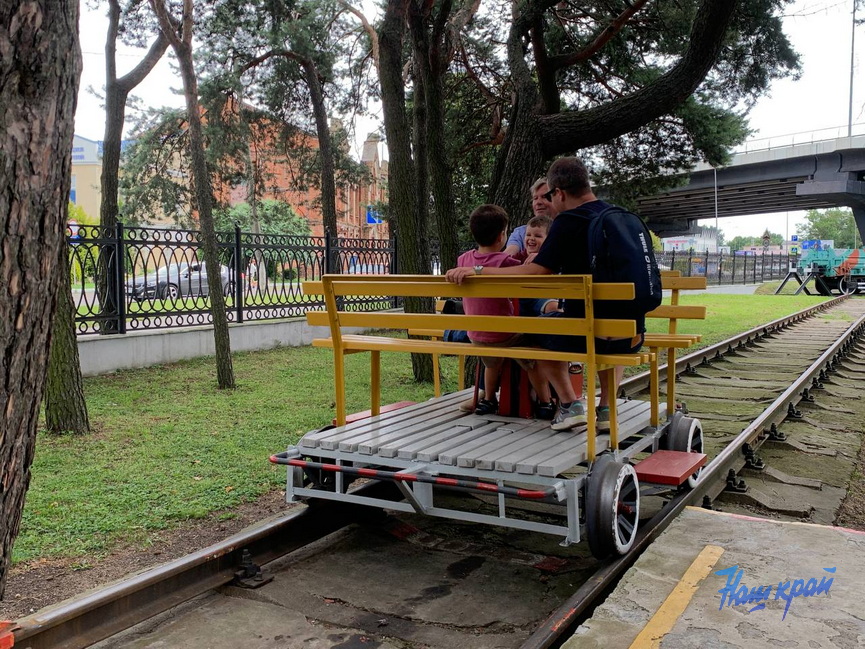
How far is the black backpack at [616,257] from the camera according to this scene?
13.9 ft

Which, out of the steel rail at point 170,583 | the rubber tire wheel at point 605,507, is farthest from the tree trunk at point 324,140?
the rubber tire wheel at point 605,507

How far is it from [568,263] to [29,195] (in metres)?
3.10

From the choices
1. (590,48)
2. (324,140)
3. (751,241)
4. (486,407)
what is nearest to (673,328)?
(486,407)

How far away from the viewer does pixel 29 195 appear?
1882 mm

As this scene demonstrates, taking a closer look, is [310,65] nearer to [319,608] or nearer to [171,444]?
[171,444]

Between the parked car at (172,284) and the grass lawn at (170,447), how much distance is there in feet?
3.73

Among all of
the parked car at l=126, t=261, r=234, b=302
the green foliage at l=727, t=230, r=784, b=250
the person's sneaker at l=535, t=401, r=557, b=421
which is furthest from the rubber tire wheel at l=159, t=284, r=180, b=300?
the green foliage at l=727, t=230, r=784, b=250

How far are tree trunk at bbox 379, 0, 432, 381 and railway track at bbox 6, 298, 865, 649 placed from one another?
16.1ft

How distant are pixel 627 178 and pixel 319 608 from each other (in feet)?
46.2

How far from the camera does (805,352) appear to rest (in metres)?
13.4

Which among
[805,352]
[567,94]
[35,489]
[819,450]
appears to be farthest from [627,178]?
[35,489]

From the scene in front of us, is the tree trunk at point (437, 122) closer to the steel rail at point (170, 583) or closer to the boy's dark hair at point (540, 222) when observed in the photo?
the boy's dark hair at point (540, 222)

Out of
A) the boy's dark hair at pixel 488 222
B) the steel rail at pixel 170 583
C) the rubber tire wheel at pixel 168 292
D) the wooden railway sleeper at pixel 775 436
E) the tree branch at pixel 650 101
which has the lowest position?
the wooden railway sleeper at pixel 775 436

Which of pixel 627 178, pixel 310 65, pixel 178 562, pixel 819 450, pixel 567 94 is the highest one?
pixel 310 65
